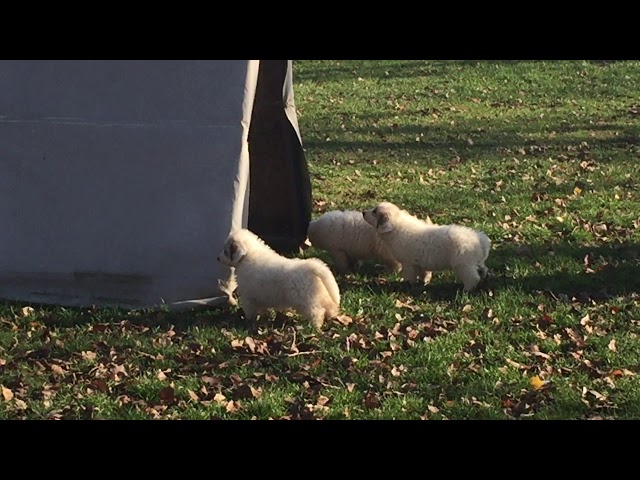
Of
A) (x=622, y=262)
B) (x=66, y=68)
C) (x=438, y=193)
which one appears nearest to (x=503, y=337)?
(x=622, y=262)

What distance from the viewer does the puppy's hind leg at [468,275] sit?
10.3 meters

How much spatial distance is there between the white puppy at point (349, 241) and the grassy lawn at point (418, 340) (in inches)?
7.5

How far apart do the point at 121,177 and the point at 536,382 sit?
467 centimetres

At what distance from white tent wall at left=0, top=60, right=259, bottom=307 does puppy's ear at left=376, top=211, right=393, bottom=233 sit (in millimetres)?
1323

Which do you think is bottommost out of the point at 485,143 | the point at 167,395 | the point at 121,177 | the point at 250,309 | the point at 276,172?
the point at 167,395

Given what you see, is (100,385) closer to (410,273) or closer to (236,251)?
(236,251)

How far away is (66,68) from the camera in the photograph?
10.7 metres

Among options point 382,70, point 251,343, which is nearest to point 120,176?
point 251,343

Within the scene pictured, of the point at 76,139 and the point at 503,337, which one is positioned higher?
the point at 76,139

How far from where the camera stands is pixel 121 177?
10.7 meters

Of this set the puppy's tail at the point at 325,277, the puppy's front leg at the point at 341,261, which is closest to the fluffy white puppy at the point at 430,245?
the puppy's front leg at the point at 341,261
